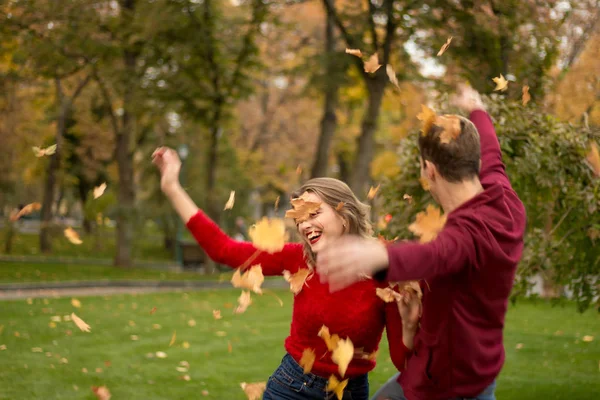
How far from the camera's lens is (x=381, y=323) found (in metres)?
3.31

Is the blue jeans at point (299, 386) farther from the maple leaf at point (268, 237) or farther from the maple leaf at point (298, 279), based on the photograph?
the maple leaf at point (268, 237)

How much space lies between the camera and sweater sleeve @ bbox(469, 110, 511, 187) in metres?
2.54

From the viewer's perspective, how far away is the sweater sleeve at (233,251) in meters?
3.08

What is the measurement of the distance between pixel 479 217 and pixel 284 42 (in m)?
30.0

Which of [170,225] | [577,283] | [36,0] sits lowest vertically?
[170,225]

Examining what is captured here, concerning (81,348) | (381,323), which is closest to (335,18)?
(81,348)

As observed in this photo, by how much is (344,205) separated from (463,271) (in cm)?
125

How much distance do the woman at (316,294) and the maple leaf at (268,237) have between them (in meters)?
0.04

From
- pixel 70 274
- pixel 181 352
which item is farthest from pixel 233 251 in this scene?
pixel 70 274

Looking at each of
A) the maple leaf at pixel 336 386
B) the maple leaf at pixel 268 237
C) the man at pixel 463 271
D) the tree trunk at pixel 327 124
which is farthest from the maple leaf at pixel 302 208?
the tree trunk at pixel 327 124

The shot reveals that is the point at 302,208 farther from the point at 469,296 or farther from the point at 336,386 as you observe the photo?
the point at 469,296

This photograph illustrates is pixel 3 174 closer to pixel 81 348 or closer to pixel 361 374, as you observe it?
pixel 81 348

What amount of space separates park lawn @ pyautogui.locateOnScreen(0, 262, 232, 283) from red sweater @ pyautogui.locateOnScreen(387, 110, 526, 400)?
572 inches

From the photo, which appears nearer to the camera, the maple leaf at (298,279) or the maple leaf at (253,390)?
the maple leaf at (298,279)
